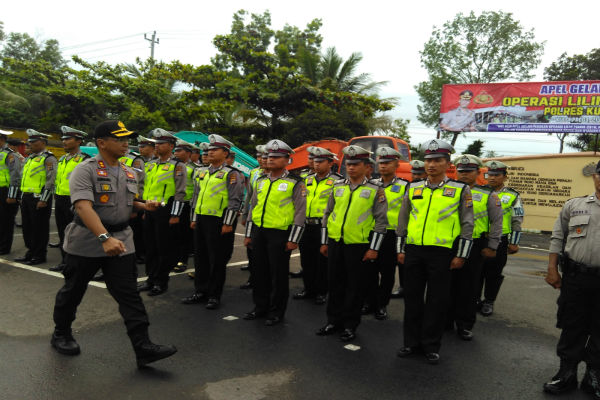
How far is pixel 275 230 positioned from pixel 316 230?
1383 mm

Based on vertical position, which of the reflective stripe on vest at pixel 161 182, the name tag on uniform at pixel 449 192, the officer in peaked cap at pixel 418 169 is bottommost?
the reflective stripe on vest at pixel 161 182

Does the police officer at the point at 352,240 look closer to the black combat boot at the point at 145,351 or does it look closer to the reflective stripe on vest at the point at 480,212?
the reflective stripe on vest at the point at 480,212

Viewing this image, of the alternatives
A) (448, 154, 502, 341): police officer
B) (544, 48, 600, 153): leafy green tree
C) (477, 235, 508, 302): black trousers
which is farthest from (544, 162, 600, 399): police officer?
(544, 48, 600, 153): leafy green tree

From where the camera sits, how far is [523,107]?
1658 centimetres

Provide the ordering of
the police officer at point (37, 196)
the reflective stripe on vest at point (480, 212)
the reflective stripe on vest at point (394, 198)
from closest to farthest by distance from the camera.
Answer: the reflective stripe on vest at point (480, 212) < the reflective stripe on vest at point (394, 198) < the police officer at point (37, 196)

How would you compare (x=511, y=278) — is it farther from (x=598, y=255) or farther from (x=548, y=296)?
(x=598, y=255)

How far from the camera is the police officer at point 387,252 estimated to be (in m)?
5.39

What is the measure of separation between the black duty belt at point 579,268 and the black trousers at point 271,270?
2.67m

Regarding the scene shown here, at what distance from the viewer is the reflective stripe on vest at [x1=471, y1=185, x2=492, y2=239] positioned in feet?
16.7

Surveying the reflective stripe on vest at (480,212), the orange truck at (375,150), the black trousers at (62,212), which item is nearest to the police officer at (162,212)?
the black trousers at (62,212)

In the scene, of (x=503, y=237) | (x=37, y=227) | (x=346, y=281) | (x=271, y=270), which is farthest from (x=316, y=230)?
(x=37, y=227)

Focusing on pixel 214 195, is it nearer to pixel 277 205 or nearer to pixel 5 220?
pixel 277 205

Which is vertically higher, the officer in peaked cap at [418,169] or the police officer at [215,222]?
the officer in peaked cap at [418,169]

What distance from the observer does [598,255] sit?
11.3 feet
